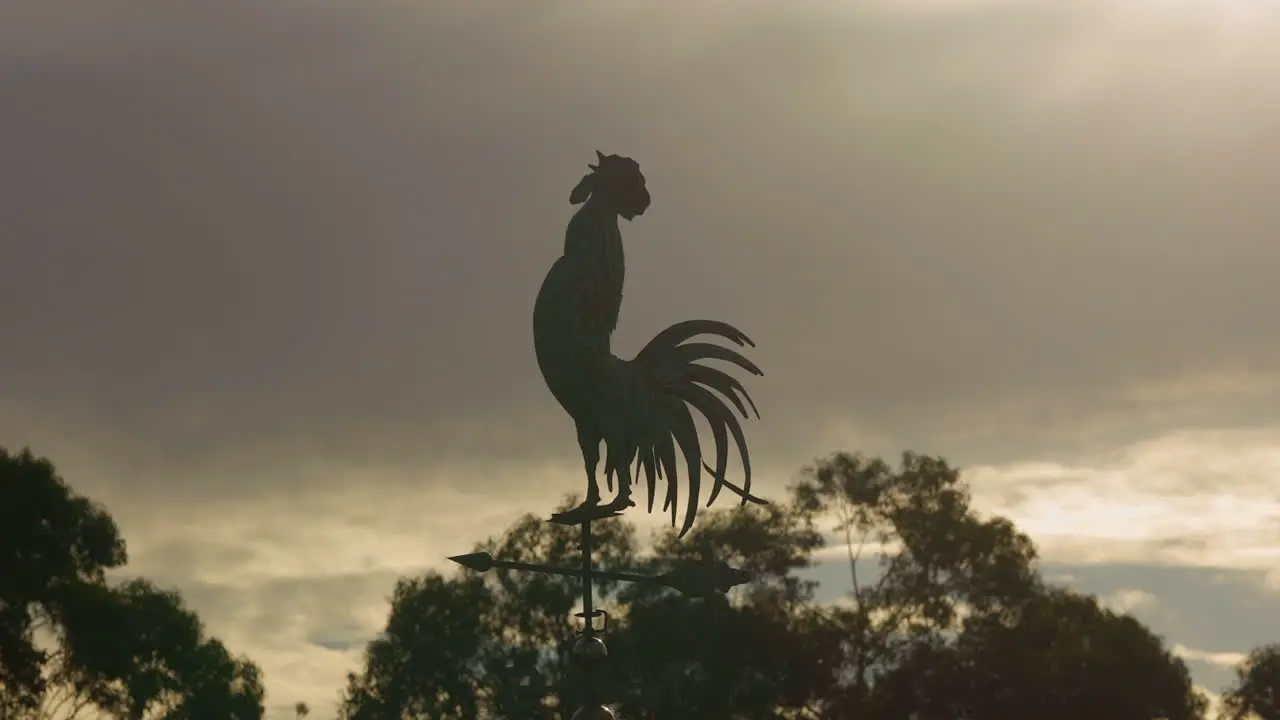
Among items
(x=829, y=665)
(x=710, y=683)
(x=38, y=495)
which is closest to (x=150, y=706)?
(x=38, y=495)

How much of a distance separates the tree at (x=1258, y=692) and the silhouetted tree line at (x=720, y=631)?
6.10m

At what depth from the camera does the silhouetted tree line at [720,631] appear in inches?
1257

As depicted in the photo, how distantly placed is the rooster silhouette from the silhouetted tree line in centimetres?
2257

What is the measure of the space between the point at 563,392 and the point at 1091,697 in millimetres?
28274

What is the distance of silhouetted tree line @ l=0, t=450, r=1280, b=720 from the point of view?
105ft

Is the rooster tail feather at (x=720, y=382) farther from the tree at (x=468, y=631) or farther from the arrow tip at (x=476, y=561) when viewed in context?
the tree at (x=468, y=631)

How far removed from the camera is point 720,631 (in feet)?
114

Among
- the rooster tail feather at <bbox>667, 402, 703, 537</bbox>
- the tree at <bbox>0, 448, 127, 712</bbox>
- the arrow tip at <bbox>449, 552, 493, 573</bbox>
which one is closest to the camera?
the arrow tip at <bbox>449, 552, 493, 573</bbox>

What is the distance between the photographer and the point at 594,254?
849 centimetres

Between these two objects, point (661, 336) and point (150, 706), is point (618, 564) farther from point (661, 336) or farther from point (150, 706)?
point (661, 336)

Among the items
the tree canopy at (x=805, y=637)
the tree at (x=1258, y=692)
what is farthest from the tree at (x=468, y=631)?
the tree at (x=1258, y=692)

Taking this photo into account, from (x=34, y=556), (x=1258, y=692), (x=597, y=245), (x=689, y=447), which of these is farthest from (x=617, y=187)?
(x=1258, y=692)

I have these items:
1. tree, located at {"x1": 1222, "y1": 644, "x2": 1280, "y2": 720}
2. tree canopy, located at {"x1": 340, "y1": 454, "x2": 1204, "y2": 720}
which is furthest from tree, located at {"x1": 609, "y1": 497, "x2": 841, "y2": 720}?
tree, located at {"x1": 1222, "y1": 644, "x2": 1280, "y2": 720}

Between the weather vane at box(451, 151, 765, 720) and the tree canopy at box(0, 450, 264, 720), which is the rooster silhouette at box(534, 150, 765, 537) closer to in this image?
the weather vane at box(451, 151, 765, 720)
